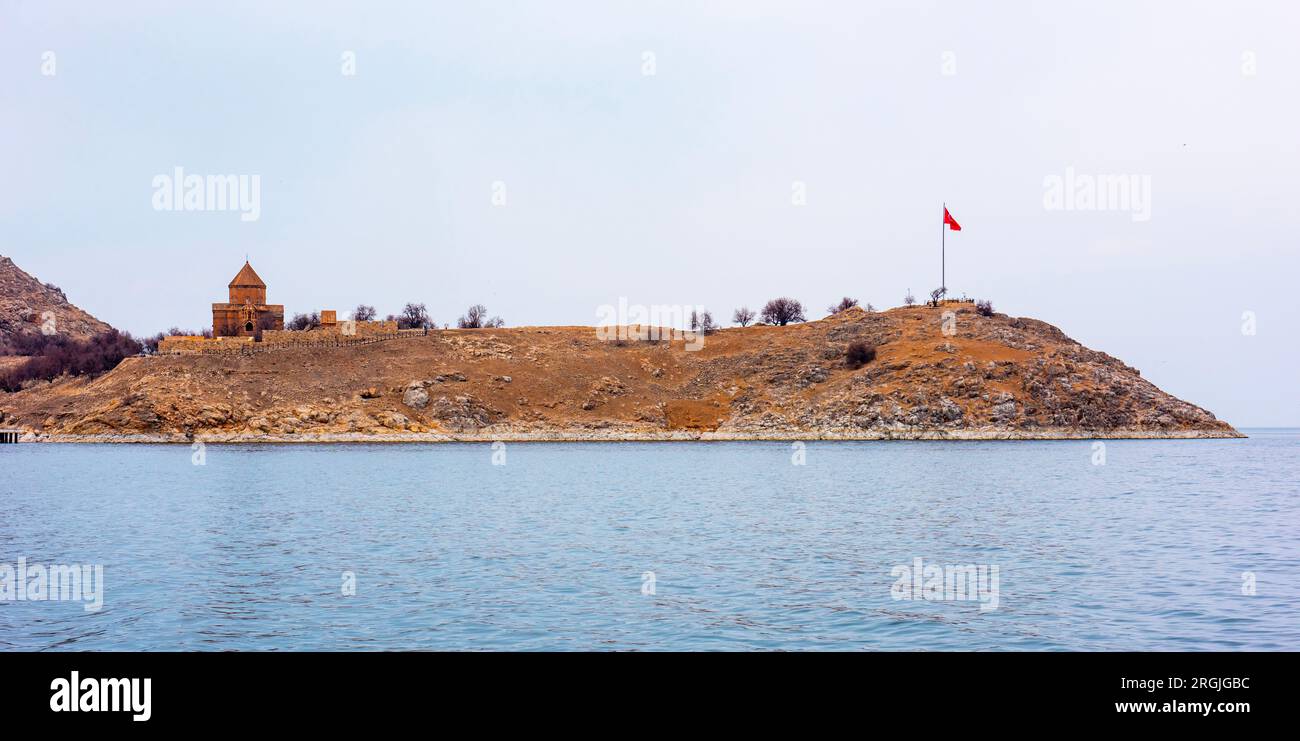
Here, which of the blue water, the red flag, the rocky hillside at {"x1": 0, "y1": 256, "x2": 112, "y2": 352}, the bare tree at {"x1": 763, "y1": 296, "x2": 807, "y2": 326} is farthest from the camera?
the rocky hillside at {"x1": 0, "y1": 256, "x2": 112, "y2": 352}

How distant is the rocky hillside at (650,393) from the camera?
102 metres

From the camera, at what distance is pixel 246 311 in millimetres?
132500

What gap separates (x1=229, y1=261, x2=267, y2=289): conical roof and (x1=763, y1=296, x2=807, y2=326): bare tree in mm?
68031

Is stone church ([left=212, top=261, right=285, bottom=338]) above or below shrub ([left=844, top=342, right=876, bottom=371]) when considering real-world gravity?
above

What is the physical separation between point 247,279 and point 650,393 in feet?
183

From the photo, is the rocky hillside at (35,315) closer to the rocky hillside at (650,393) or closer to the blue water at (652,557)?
the rocky hillside at (650,393)

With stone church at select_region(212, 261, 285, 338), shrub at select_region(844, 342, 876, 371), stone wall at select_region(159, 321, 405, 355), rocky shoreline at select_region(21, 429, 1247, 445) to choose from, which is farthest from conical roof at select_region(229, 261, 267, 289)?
shrub at select_region(844, 342, 876, 371)

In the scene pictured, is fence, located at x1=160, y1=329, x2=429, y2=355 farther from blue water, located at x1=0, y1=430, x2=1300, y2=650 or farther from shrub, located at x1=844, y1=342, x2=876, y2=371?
blue water, located at x1=0, y1=430, x2=1300, y2=650

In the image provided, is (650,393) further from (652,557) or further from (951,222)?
(652,557)

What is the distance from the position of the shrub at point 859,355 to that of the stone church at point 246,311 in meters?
70.6

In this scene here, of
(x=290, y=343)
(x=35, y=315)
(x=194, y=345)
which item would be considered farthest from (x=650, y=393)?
(x=35, y=315)

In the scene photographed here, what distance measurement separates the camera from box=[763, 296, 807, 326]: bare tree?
148750 millimetres
